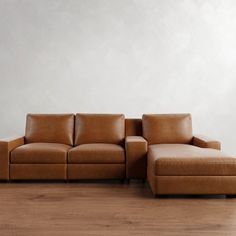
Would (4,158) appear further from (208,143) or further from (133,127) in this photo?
(208,143)

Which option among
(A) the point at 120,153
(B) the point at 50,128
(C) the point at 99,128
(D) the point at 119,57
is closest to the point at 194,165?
(A) the point at 120,153

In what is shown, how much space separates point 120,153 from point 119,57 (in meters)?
1.67

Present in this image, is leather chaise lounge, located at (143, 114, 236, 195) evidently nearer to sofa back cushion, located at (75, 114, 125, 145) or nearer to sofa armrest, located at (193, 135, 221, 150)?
sofa armrest, located at (193, 135, 221, 150)

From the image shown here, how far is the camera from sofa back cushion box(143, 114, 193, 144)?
4.31 metres

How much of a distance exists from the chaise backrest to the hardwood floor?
41.9 inches

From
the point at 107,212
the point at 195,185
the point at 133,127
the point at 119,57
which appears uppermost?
the point at 119,57

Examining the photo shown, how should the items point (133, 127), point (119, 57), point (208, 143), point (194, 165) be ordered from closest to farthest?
point (194, 165) < point (208, 143) < point (133, 127) < point (119, 57)

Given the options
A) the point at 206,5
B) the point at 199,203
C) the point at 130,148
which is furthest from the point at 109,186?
the point at 206,5

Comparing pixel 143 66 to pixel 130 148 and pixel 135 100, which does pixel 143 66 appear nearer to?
pixel 135 100

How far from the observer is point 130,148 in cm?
382

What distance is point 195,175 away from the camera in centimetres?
311

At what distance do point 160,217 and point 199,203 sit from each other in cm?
57

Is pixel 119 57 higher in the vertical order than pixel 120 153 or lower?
higher

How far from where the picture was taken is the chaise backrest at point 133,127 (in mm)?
4504
